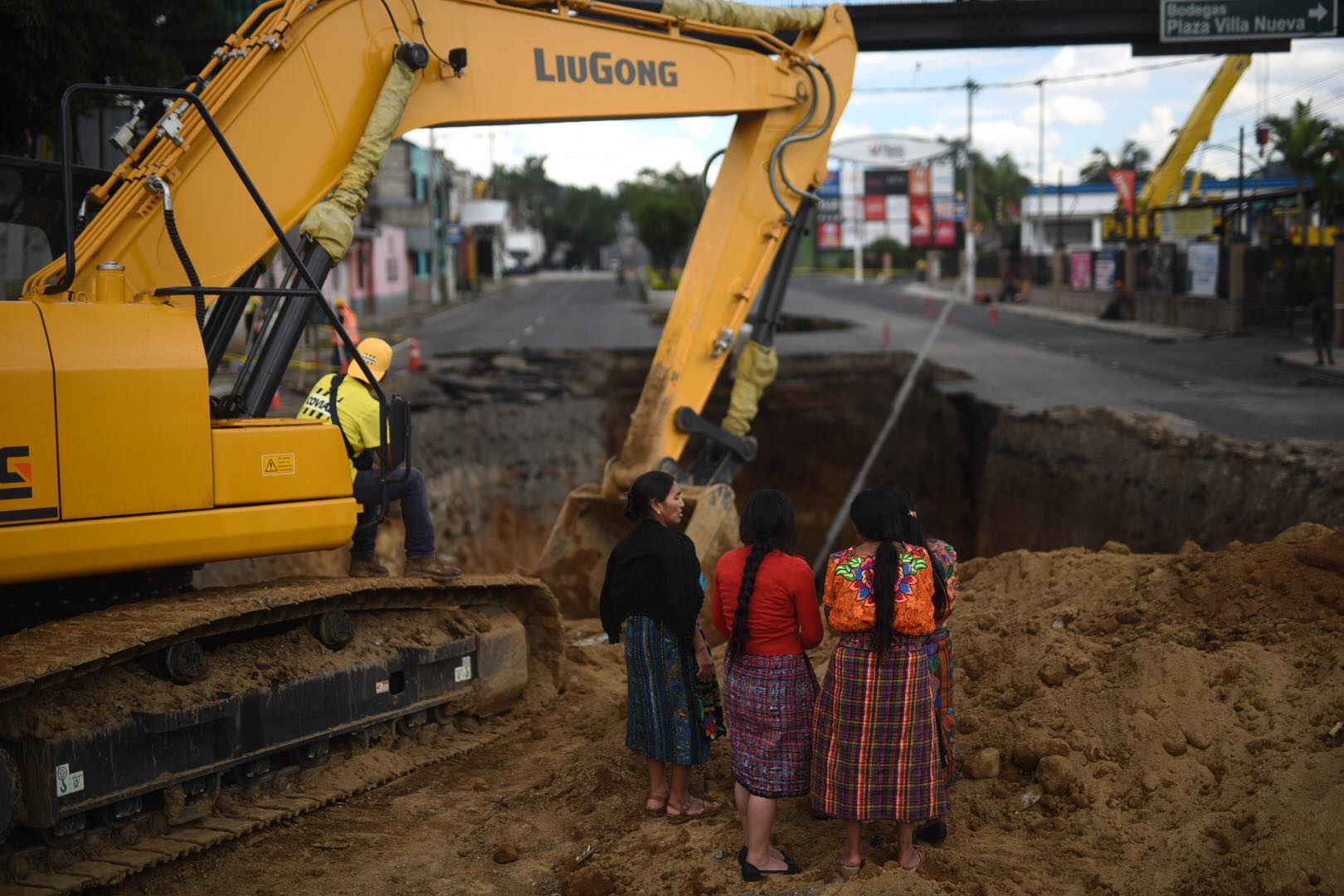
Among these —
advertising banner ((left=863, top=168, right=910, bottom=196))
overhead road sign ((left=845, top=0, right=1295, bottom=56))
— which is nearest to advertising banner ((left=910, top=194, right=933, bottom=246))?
advertising banner ((left=863, top=168, right=910, bottom=196))

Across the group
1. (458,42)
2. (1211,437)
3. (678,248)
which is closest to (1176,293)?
(1211,437)

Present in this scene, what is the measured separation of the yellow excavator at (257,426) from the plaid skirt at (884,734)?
2534 mm

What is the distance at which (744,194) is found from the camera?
30.7ft

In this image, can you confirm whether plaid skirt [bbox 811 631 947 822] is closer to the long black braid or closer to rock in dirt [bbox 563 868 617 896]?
the long black braid

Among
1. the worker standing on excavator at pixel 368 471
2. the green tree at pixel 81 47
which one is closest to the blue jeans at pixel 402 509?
the worker standing on excavator at pixel 368 471

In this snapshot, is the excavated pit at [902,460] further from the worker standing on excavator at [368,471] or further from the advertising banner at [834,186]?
the advertising banner at [834,186]

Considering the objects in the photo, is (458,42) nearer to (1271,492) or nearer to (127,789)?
(127,789)

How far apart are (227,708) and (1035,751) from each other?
367cm

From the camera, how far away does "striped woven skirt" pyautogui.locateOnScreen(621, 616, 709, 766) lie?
5.70 meters

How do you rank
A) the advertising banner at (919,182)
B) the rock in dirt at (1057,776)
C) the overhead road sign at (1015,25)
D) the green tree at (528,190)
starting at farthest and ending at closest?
the green tree at (528,190) < the advertising banner at (919,182) < the overhead road sign at (1015,25) < the rock in dirt at (1057,776)

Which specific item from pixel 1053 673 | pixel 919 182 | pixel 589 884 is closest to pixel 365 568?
pixel 589 884

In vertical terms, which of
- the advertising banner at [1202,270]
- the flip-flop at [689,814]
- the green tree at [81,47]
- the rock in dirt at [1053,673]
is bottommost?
the flip-flop at [689,814]

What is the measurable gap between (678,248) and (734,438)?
63.1 metres

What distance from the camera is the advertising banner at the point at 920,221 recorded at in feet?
223
